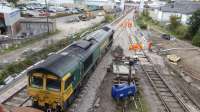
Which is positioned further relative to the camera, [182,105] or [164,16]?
[164,16]

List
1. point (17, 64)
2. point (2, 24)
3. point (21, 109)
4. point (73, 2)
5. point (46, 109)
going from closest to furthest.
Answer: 1. point (21, 109)
2. point (46, 109)
3. point (17, 64)
4. point (2, 24)
5. point (73, 2)

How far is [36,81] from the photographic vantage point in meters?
15.7

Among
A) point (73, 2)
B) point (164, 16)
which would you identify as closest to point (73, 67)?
point (164, 16)

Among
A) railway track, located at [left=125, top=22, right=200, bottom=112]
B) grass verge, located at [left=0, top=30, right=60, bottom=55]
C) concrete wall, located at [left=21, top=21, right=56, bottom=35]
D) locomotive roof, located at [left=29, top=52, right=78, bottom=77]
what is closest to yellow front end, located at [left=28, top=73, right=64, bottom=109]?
locomotive roof, located at [left=29, top=52, right=78, bottom=77]

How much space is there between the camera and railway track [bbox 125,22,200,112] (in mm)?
19183

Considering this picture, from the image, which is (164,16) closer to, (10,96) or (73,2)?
(73,2)

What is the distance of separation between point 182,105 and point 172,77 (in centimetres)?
714

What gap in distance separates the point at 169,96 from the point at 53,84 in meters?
10.6

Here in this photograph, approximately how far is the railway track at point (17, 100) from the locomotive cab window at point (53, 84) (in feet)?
11.6

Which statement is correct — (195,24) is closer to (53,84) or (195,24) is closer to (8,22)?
(8,22)

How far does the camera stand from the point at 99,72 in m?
26.1

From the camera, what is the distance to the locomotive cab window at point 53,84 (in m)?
15.2

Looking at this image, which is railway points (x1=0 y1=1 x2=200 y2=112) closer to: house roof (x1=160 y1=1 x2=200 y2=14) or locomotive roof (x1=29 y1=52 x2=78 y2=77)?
locomotive roof (x1=29 y1=52 x2=78 y2=77)

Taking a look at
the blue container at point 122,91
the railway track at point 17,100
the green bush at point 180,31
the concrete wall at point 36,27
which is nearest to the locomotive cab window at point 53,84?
the railway track at point 17,100
